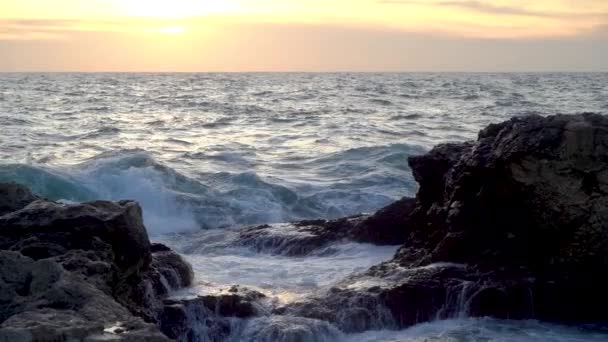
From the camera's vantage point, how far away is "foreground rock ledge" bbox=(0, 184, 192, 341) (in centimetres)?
390

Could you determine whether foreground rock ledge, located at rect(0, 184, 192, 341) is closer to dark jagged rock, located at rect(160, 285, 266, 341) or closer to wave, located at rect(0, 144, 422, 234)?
dark jagged rock, located at rect(160, 285, 266, 341)

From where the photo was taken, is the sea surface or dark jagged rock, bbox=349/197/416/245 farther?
dark jagged rock, bbox=349/197/416/245

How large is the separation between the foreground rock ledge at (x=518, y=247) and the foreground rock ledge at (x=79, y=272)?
143 centimetres

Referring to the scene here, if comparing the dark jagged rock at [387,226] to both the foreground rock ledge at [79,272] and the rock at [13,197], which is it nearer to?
the foreground rock ledge at [79,272]

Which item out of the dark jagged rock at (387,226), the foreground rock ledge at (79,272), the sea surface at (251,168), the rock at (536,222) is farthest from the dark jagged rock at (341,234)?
the foreground rock ledge at (79,272)

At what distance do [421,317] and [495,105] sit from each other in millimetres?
29648

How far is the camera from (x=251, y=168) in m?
18.1

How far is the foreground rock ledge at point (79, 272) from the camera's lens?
3902mm

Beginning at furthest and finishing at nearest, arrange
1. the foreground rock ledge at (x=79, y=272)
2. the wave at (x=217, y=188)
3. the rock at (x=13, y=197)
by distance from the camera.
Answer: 1. the wave at (x=217, y=188)
2. the rock at (x=13, y=197)
3. the foreground rock ledge at (x=79, y=272)

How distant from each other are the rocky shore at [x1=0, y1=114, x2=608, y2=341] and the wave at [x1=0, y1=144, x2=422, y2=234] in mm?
5853

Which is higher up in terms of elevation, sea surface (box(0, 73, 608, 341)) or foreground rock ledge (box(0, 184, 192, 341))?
foreground rock ledge (box(0, 184, 192, 341))

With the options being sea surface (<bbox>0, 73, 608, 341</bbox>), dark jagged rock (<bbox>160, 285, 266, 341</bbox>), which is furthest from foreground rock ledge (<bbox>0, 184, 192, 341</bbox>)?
sea surface (<bbox>0, 73, 608, 341</bbox>)

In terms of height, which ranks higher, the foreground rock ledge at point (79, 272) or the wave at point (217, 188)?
the foreground rock ledge at point (79, 272)

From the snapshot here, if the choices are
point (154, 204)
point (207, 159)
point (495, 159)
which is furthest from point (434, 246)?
point (207, 159)
